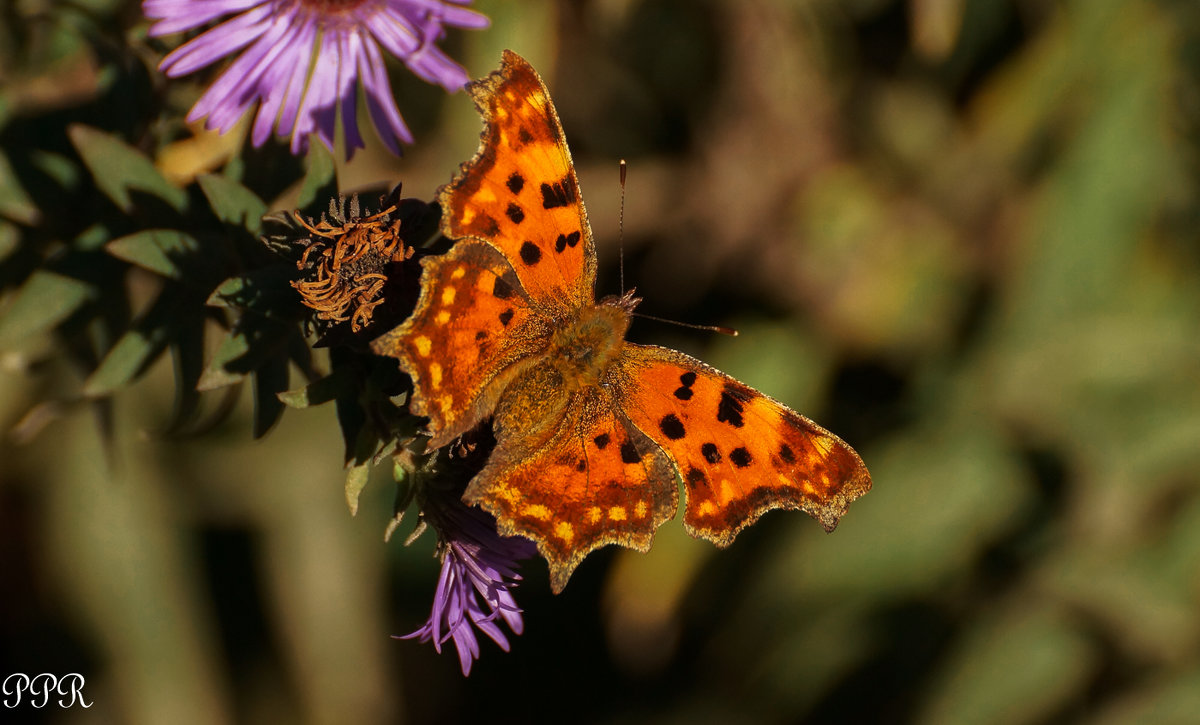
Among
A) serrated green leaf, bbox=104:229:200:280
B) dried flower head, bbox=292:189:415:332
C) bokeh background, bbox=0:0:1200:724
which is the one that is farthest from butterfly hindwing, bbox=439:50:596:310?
bokeh background, bbox=0:0:1200:724

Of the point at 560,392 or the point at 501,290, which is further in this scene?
the point at 560,392

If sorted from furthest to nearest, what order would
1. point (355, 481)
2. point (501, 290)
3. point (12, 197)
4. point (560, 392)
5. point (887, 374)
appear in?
1. point (887, 374)
2. point (12, 197)
3. point (560, 392)
4. point (501, 290)
5. point (355, 481)

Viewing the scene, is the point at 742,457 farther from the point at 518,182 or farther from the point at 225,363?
the point at 225,363

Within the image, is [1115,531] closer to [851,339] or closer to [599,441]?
[851,339]

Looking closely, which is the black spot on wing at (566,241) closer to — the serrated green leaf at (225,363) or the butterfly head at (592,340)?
the butterfly head at (592,340)

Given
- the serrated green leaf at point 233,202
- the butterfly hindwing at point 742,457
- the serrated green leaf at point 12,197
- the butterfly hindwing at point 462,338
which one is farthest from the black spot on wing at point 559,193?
the serrated green leaf at point 12,197

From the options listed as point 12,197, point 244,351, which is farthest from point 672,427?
point 12,197

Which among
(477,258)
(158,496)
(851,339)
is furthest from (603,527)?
(851,339)
